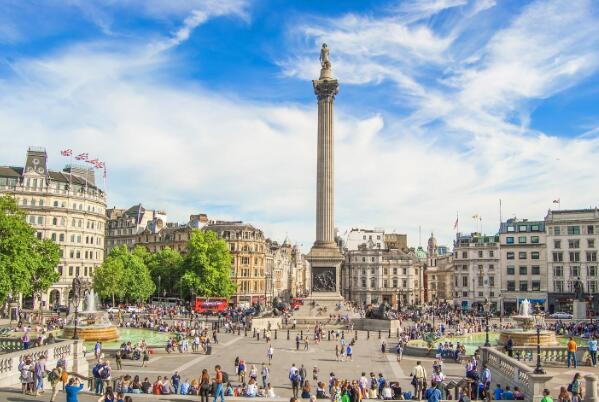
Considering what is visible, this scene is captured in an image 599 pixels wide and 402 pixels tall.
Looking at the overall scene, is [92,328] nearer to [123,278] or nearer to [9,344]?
[9,344]

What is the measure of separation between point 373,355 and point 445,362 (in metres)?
5.71

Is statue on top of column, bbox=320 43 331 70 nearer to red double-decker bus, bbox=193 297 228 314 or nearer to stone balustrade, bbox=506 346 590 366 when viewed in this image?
red double-decker bus, bbox=193 297 228 314

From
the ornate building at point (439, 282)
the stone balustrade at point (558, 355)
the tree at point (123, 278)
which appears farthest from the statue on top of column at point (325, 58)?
the ornate building at point (439, 282)

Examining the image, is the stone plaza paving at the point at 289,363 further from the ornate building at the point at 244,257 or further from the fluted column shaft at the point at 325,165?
the ornate building at the point at 244,257

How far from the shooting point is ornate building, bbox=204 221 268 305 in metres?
108

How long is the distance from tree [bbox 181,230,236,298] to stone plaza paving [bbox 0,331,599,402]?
124 feet

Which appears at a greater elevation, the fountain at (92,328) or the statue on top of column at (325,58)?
the statue on top of column at (325,58)

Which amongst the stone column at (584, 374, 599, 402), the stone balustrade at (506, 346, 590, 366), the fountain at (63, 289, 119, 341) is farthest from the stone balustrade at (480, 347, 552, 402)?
the fountain at (63, 289, 119, 341)

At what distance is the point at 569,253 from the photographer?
88.4 meters

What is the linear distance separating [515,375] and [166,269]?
78192mm

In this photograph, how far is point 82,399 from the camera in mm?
21172

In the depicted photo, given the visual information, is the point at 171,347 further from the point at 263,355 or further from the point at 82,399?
the point at 82,399

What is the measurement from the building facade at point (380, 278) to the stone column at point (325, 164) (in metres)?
54.0

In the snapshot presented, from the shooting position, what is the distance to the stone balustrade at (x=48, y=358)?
2248cm
